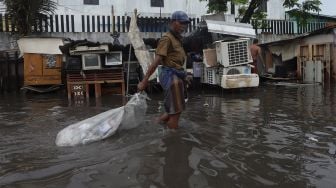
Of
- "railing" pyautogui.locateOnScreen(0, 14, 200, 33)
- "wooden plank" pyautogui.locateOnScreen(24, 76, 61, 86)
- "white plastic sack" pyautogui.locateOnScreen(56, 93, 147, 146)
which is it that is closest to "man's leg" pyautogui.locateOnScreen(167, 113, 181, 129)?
"white plastic sack" pyautogui.locateOnScreen(56, 93, 147, 146)

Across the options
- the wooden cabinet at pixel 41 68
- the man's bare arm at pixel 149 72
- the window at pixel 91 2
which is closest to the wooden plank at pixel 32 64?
the wooden cabinet at pixel 41 68

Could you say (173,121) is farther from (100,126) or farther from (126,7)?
(126,7)

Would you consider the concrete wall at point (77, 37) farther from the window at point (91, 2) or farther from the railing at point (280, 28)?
the window at point (91, 2)

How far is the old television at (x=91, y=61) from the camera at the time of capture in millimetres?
12398

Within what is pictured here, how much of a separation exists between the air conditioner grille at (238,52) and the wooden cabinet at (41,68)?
207 inches

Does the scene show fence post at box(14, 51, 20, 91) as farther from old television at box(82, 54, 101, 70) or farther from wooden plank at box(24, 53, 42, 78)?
old television at box(82, 54, 101, 70)

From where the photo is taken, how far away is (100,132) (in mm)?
5707

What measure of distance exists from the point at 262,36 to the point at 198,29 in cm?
755

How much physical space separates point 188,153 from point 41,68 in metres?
9.81

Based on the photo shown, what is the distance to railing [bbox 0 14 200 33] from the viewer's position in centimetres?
1620

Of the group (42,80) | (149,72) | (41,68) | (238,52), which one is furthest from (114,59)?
(149,72)

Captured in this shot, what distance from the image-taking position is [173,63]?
5.96 metres

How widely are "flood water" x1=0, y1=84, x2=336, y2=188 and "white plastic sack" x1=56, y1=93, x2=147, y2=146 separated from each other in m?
0.12

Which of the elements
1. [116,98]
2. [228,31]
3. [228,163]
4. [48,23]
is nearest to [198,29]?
[228,31]
